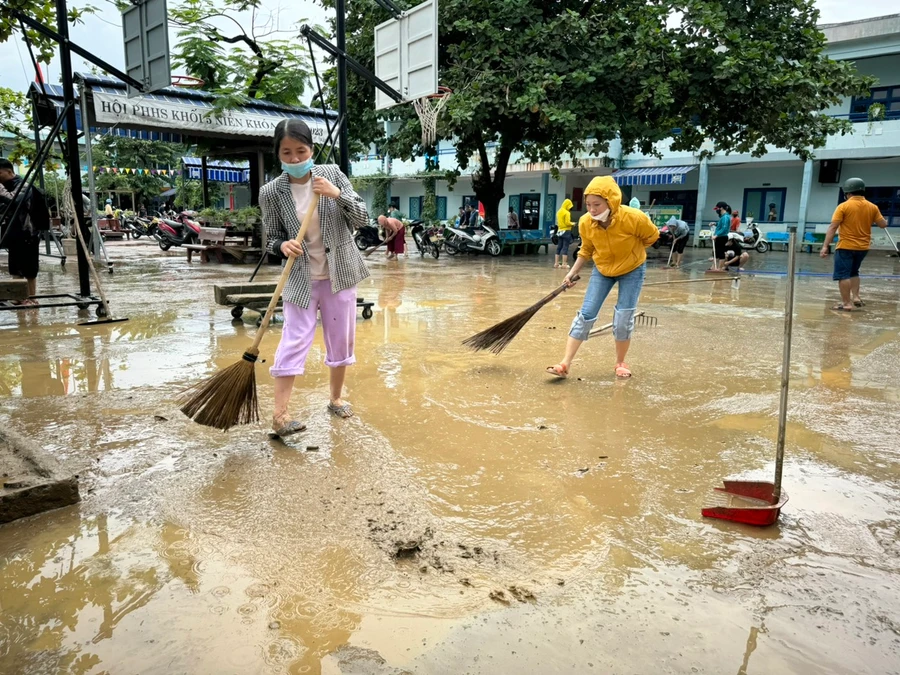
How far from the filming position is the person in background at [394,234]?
1467cm

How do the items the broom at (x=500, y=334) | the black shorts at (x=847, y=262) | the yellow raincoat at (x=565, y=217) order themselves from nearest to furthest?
the broom at (x=500, y=334), the black shorts at (x=847, y=262), the yellow raincoat at (x=565, y=217)

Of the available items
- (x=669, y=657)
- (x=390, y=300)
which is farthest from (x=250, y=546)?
(x=390, y=300)

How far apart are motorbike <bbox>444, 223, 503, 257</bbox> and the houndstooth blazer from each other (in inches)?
545

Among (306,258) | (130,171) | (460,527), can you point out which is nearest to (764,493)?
(460,527)

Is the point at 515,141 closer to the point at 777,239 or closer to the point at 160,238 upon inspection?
the point at 160,238

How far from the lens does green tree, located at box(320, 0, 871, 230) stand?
1230 cm

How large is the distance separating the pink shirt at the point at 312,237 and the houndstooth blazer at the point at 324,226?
21mm

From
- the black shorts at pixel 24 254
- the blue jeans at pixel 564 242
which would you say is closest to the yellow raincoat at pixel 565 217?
the blue jeans at pixel 564 242

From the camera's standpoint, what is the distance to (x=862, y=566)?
2225 mm

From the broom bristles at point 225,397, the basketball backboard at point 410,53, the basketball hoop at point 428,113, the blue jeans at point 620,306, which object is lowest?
the broom bristles at point 225,397

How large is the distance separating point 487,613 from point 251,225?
528 inches

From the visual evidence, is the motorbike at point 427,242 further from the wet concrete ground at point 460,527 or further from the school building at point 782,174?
the wet concrete ground at point 460,527

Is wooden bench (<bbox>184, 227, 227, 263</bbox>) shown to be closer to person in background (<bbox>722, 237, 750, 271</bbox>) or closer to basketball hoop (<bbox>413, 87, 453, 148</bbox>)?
basketball hoop (<bbox>413, 87, 453, 148</bbox>)

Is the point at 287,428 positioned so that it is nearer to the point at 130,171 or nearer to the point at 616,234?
the point at 616,234
